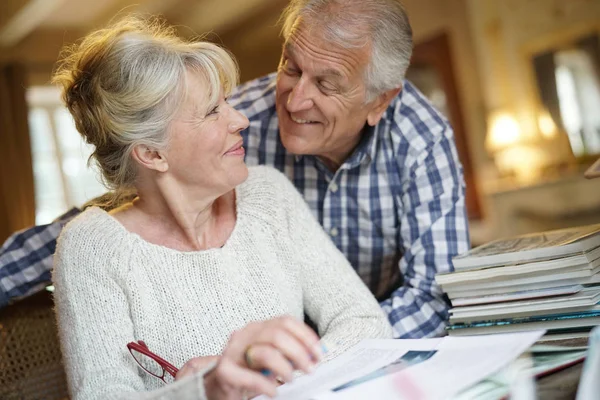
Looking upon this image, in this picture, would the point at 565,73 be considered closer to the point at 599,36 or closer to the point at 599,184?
the point at 599,36

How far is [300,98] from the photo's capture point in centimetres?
179

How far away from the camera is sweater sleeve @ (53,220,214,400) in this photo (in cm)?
122

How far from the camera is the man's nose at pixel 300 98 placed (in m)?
1.79

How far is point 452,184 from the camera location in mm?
1857

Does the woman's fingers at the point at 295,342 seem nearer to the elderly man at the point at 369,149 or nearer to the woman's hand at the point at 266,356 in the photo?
the woman's hand at the point at 266,356

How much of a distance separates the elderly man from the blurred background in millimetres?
3758

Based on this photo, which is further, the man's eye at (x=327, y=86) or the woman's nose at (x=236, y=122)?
the man's eye at (x=327, y=86)

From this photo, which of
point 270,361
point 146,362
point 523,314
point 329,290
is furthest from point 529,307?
point 146,362

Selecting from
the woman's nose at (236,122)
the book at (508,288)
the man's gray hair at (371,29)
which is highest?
the man's gray hair at (371,29)

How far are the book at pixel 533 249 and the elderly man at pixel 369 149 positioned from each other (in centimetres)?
31

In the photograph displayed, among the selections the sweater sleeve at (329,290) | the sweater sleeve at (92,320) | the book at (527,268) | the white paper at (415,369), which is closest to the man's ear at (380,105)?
the sweater sleeve at (329,290)

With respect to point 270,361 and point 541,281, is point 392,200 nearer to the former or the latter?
point 541,281

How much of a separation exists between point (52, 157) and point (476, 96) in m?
4.68

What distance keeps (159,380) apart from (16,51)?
6924 millimetres
